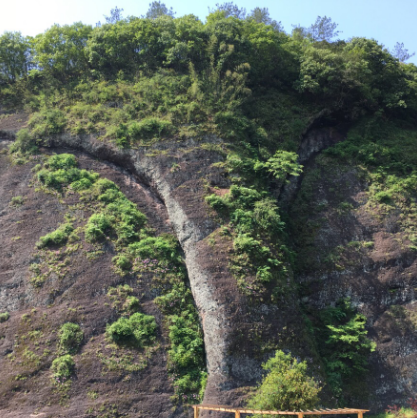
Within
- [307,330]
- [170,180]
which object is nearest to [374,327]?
[307,330]

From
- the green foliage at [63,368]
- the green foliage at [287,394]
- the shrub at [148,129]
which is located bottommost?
the green foliage at [287,394]

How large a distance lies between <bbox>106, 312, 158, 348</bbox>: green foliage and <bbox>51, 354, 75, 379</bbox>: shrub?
170cm

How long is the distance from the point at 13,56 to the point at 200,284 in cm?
2019

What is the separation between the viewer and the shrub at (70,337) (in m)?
14.3

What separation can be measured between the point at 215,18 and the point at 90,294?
2107 centimetres

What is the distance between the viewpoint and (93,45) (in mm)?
23344

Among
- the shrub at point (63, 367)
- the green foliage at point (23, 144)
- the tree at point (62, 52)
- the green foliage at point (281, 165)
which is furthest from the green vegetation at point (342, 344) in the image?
the tree at point (62, 52)

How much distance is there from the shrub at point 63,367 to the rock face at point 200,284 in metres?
0.28

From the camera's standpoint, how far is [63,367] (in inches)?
543

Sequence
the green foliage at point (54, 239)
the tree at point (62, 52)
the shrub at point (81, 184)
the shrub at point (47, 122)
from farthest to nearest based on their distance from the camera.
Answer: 1. the tree at point (62, 52)
2. the shrub at point (47, 122)
3. the shrub at point (81, 184)
4. the green foliage at point (54, 239)

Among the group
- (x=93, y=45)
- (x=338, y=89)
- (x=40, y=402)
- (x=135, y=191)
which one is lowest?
(x=40, y=402)

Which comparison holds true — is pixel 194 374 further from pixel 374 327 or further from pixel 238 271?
pixel 374 327

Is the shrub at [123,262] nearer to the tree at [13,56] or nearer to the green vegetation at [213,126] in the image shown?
the green vegetation at [213,126]

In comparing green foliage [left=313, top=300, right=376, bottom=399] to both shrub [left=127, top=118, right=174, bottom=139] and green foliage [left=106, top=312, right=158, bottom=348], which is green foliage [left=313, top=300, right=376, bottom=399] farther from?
shrub [left=127, top=118, right=174, bottom=139]
